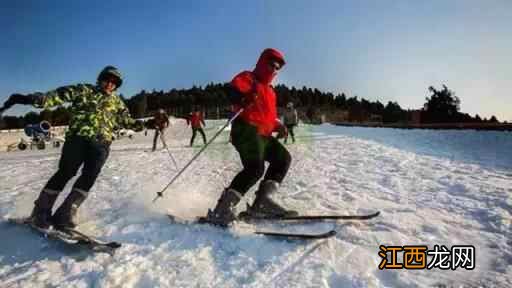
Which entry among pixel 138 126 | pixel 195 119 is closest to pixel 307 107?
pixel 195 119

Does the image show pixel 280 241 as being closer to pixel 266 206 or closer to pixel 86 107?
pixel 266 206

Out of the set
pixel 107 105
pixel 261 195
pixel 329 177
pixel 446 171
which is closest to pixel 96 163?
pixel 107 105

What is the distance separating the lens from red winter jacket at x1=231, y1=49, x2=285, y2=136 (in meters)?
3.96

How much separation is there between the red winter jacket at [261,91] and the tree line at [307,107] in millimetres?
28739

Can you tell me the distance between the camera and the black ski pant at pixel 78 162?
162 inches

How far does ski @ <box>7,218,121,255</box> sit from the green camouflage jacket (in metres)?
1.09

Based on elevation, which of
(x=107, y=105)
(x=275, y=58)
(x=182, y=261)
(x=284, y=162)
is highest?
(x=275, y=58)

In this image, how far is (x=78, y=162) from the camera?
418 centimetres

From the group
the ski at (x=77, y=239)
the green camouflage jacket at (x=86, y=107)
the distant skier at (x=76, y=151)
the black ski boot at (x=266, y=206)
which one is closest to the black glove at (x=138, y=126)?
the green camouflage jacket at (x=86, y=107)

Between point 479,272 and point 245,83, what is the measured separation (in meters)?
2.83

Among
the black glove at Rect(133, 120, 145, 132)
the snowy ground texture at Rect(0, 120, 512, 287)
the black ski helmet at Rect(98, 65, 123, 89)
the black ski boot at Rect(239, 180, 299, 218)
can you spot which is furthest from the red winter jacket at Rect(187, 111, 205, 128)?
the black ski boot at Rect(239, 180, 299, 218)

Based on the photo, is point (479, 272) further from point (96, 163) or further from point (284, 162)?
point (96, 163)

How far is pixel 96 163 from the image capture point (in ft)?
13.7

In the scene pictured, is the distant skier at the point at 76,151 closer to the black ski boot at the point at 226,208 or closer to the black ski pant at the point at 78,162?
the black ski pant at the point at 78,162
